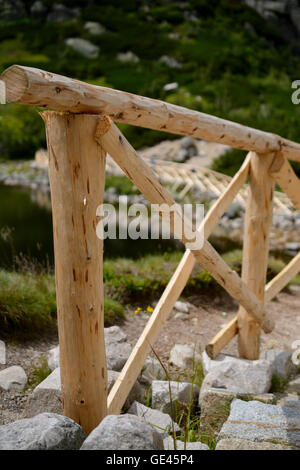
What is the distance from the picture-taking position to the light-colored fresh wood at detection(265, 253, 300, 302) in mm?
3346

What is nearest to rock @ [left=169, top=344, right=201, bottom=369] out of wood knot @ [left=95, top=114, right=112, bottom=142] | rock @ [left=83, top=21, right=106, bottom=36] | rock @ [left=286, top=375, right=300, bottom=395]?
rock @ [left=286, top=375, right=300, bottom=395]

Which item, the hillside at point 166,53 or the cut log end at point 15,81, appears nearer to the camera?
the cut log end at point 15,81

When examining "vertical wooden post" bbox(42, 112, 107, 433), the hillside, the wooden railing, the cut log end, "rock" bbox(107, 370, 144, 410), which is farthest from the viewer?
the hillside

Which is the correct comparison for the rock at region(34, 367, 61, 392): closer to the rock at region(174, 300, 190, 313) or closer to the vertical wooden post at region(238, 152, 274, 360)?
the vertical wooden post at region(238, 152, 274, 360)

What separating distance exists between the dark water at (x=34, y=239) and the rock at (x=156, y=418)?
3.01 m

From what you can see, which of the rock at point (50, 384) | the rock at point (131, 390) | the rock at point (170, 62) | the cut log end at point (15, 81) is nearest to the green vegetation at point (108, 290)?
the rock at point (131, 390)

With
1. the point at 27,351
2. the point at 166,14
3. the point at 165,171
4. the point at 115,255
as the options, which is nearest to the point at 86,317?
the point at 27,351

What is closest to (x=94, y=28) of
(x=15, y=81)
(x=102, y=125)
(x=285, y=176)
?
(x=285, y=176)

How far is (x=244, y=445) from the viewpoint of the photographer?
1.61m

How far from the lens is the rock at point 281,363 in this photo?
Result: 3.23m

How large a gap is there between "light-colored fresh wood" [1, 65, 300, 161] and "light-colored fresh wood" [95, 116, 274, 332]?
0.09 meters

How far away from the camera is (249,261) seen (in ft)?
10.1

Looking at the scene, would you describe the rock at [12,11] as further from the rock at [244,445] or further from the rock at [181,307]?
the rock at [244,445]
